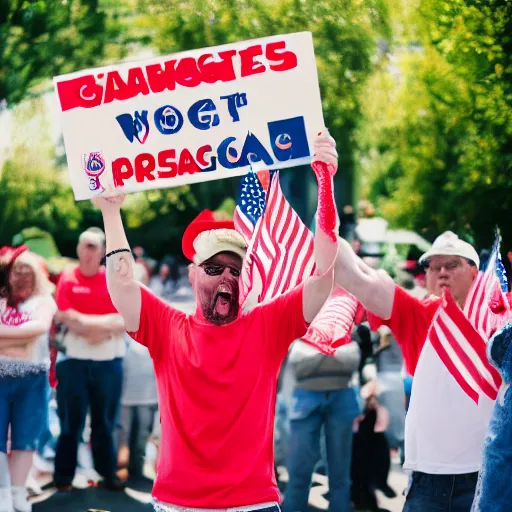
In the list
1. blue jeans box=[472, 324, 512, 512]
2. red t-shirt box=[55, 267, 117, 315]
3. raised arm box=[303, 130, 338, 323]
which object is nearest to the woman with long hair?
red t-shirt box=[55, 267, 117, 315]

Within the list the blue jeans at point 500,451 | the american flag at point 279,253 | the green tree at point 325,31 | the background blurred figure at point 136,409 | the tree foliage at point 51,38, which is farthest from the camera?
the tree foliage at point 51,38

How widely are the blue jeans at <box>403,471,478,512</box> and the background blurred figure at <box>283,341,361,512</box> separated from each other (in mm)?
2173

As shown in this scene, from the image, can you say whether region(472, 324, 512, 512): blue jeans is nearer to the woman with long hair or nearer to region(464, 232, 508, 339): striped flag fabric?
region(464, 232, 508, 339): striped flag fabric

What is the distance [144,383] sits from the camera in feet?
25.6

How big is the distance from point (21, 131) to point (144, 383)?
3413mm

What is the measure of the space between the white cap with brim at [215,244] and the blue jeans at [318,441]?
2.81 metres

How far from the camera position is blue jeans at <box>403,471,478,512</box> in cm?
421

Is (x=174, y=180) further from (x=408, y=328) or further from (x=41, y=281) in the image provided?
(x=41, y=281)

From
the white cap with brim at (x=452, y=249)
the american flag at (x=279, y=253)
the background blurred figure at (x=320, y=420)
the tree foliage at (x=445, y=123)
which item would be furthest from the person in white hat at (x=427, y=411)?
the tree foliage at (x=445, y=123)

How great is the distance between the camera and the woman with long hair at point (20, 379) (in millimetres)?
6551

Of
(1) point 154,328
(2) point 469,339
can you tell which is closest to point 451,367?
(2) point 469,339

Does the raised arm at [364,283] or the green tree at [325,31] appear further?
the green tree at [325,31]

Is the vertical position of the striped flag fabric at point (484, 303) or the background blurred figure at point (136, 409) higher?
the striped flag fabric at point (484, 303)

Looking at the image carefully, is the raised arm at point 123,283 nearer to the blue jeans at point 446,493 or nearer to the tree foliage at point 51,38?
the blue jeans at point 446,493
